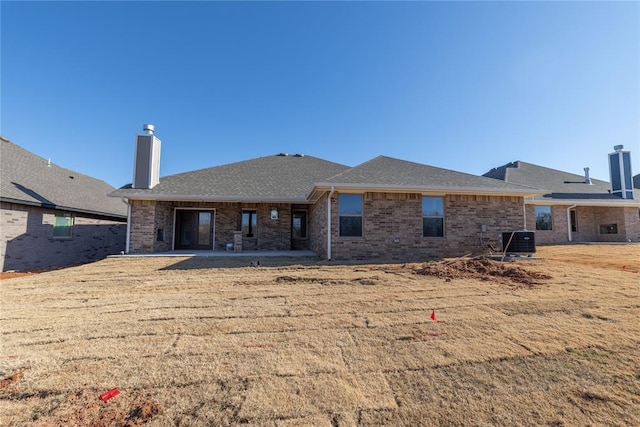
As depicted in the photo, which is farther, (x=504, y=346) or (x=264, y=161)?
(x=264, y=161)

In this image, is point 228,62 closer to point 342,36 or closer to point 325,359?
Answer: point 342,36

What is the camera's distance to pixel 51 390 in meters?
2.23

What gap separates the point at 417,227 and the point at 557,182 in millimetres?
13979

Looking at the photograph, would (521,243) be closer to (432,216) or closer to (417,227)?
(432,216)

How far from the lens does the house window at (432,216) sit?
396 inches

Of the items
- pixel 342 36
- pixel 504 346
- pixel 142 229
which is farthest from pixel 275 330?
pixel 342 36

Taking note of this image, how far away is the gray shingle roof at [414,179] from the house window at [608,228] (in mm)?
10763

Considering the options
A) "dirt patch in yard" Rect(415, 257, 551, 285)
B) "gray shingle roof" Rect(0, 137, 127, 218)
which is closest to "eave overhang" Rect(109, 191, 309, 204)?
"gray shingle roof" Rect(0, 137, 127, 218)

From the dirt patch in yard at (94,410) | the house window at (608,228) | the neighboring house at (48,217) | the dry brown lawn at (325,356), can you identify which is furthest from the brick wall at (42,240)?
the house window at (608,228)

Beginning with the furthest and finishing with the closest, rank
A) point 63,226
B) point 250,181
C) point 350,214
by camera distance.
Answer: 1. point 250,181
2. point 63,226
3. point 350,214

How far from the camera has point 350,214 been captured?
379 inches

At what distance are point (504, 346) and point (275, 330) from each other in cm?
259

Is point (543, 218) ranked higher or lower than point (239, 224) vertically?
higher

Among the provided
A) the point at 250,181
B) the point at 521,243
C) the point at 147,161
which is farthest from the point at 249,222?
the point at 521,243
